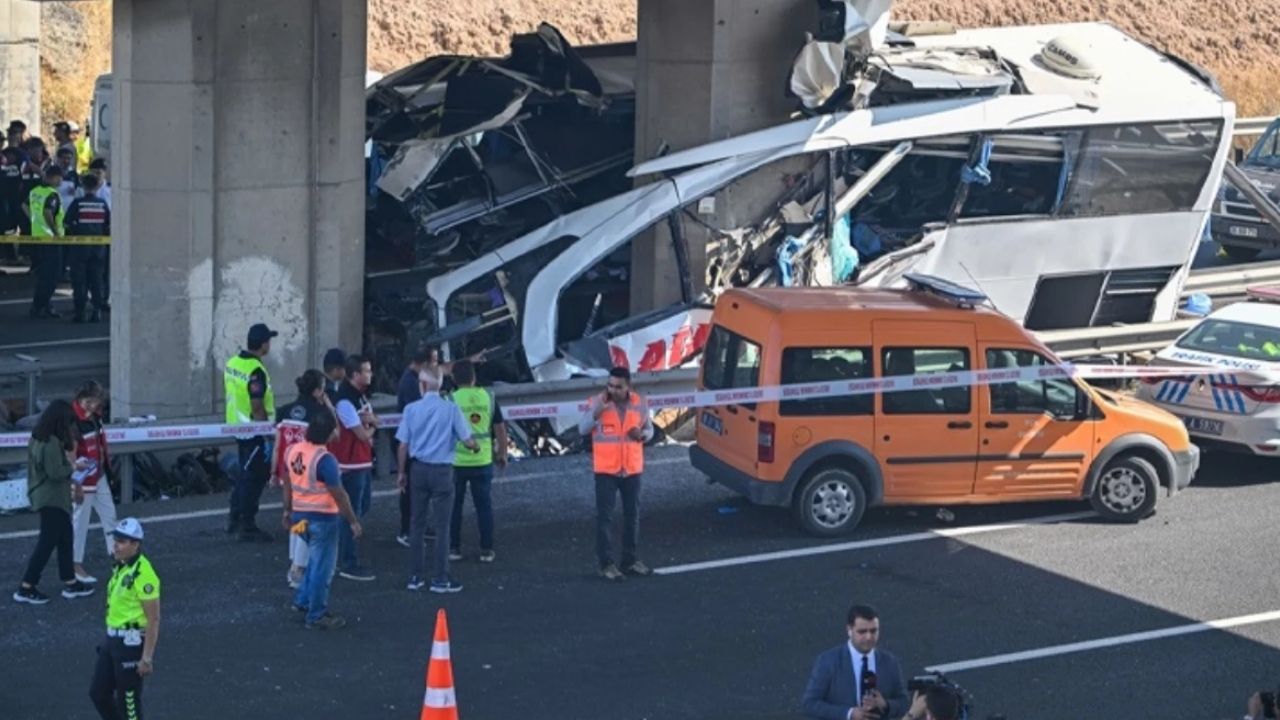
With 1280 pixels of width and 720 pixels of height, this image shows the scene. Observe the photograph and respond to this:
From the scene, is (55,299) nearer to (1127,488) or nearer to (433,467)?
(433,467)

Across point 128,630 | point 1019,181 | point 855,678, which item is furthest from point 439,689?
point 1019,181

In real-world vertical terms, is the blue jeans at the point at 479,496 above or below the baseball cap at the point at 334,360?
below

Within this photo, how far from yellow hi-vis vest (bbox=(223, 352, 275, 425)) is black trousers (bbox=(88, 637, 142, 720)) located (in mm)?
4339

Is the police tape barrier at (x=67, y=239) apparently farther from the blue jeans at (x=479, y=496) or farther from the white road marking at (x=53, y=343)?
the blue jeans at (x=479, y=496)

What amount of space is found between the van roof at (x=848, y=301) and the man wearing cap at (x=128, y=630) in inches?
232

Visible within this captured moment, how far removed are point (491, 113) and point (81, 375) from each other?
5.13 metres

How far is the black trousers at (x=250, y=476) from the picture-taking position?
15078mm

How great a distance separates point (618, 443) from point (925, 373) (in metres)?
2.50

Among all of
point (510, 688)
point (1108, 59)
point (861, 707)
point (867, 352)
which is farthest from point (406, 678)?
point (1108, 59)

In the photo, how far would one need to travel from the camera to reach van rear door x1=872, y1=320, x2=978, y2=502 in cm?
1542

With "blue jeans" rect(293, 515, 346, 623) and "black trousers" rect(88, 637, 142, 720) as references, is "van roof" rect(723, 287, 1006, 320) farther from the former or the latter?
"black trousers" rect(88, 637, 142, 720)

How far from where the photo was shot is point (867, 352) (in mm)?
15375

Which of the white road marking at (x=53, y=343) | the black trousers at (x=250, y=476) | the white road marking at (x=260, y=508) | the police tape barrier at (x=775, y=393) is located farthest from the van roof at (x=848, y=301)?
the white road marking at (x=53, y=343)

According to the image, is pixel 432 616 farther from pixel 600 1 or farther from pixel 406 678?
pixel 600 1
